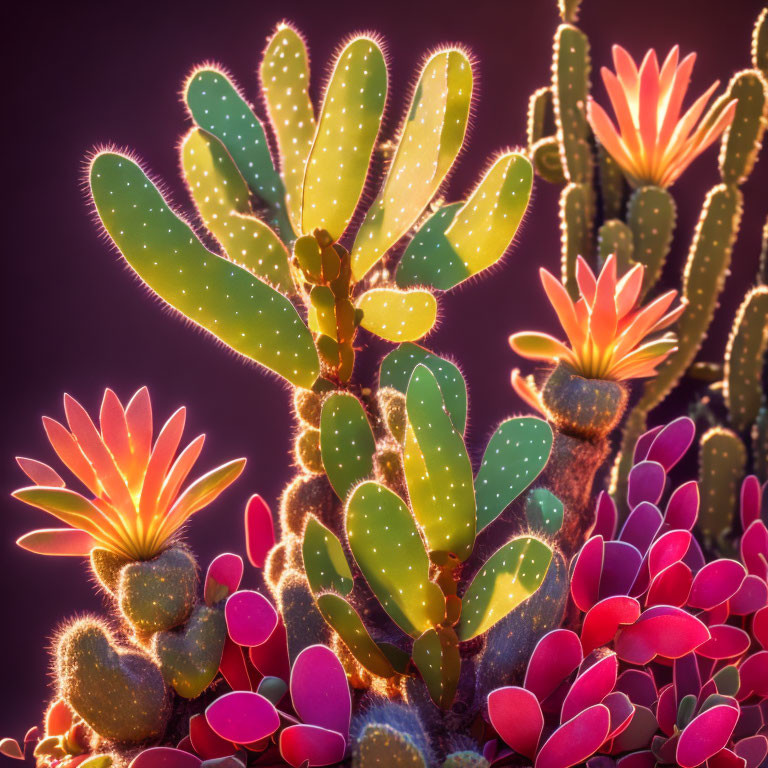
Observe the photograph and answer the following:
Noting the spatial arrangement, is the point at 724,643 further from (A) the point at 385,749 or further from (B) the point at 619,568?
(A) the point at 385,749

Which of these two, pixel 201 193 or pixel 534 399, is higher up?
pixel 201 193

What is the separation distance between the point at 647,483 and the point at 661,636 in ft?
0.42

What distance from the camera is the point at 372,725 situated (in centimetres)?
34

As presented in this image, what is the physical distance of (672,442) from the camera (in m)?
0.54

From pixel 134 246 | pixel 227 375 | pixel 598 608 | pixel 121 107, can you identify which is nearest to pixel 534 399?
pixel 598 608

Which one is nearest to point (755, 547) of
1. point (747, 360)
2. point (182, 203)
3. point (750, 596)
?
point (750, 596)

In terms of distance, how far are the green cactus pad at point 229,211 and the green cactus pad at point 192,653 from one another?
0.63ft

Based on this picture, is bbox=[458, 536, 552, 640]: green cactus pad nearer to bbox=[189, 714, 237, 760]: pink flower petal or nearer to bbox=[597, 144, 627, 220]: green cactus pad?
bbox=[189, 714, 237, 760]: pink flower petal

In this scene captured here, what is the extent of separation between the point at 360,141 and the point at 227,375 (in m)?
0.65

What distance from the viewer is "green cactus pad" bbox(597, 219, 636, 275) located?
702mm

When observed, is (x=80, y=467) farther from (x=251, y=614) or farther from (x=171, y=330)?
(x=171, y=330)

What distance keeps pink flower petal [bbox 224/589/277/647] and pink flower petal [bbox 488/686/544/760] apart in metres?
0.12

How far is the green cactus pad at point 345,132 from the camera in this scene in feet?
1.38

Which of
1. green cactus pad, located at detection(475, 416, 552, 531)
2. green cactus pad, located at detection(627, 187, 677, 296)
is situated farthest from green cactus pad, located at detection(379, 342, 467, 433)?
green cactus pad, located at detection(627, 187, 677, 296)
